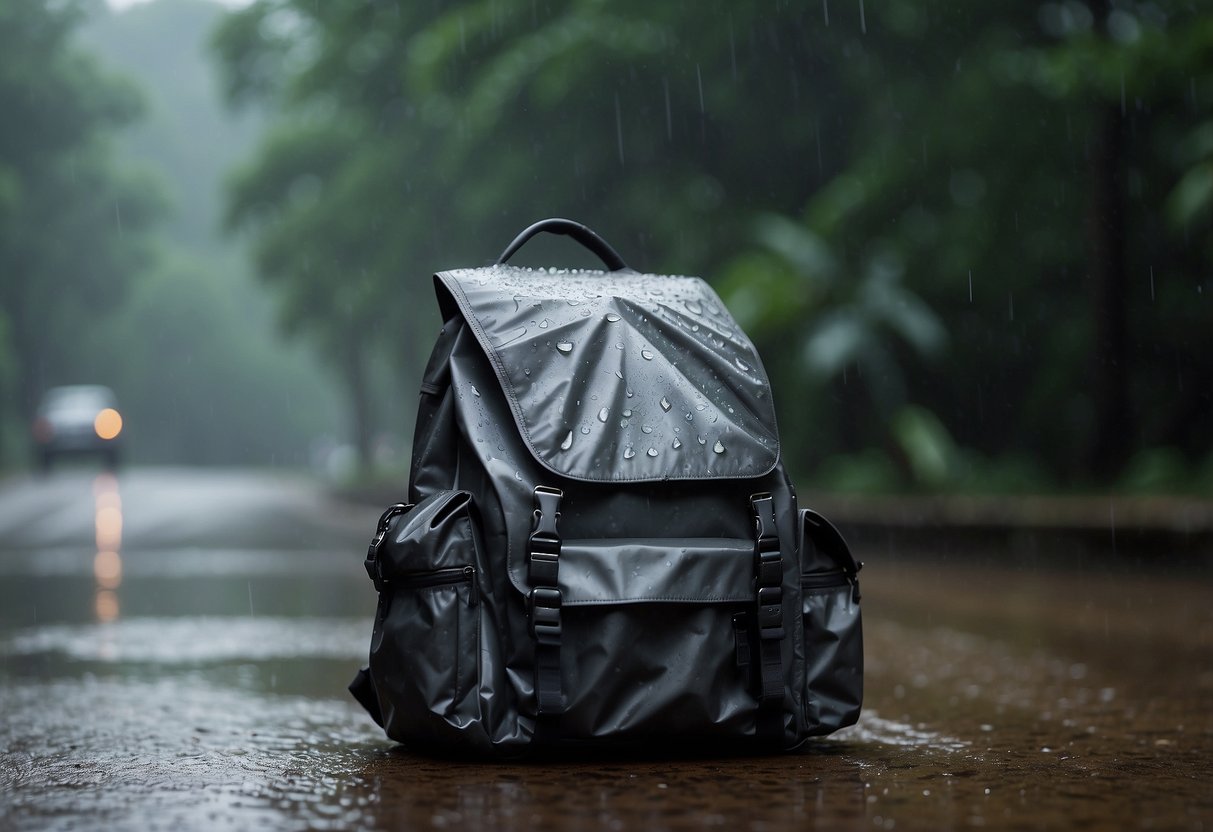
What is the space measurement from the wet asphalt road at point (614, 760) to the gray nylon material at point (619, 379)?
584mm

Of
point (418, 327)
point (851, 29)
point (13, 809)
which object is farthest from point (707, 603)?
point (418, 327)

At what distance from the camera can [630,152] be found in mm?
16703

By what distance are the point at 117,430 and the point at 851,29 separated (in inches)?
749

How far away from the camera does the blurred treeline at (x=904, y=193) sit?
37.0ft

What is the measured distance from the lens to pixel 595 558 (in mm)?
2689

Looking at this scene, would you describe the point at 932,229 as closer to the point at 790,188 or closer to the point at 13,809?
the point at 790,188

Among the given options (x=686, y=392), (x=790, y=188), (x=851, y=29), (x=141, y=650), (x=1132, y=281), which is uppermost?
(x=851, y=29)

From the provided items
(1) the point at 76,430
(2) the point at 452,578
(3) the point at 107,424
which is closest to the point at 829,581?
(2) the point at 452,578

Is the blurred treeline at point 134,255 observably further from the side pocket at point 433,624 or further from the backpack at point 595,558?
the side pocket at point 433,624

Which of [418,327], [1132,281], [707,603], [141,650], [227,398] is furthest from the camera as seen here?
[227,398]

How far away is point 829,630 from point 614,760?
505 mm

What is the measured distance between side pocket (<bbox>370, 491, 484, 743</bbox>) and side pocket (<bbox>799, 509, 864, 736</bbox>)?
68cm

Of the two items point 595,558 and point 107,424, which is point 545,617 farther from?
point 107,424

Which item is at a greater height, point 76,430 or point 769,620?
point 76,430
